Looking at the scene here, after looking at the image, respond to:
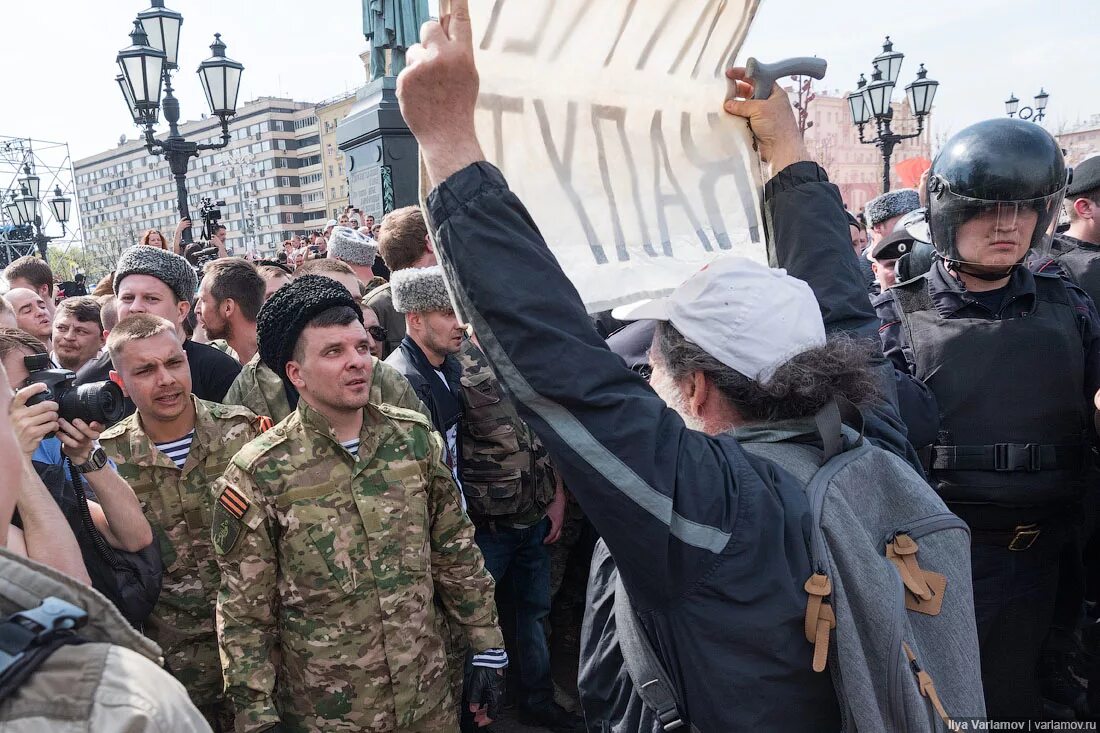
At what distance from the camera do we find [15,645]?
81 cm

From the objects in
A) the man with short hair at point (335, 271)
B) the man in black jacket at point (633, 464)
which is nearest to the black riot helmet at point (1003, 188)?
the man in black jacket at point (633, 464)

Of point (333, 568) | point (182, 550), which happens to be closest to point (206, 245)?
point (182, 550)

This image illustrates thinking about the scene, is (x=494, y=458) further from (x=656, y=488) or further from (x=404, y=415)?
(x=656, y=488)

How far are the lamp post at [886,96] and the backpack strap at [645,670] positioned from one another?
13.8 m

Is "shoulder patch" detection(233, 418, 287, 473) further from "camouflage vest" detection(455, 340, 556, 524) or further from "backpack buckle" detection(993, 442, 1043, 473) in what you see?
"backpack buckle" detection(993, 442, 1043, 473)

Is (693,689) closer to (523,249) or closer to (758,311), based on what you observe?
(758,311)

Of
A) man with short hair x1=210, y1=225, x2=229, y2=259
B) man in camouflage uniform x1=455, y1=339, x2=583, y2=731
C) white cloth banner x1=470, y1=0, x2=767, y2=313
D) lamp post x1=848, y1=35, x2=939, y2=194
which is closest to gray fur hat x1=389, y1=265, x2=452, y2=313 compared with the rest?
man in camouflage uniform x1=455, y1=339, x2=583, y2=731

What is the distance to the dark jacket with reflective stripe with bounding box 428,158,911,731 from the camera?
127 centimetres

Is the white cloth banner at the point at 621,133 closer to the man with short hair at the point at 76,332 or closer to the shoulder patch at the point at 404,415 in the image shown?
the shoulder patch at the point at 404,415

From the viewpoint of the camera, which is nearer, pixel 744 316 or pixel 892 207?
pixel 744 316

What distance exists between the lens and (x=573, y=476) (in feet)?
4.24

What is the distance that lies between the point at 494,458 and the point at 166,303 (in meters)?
1.93

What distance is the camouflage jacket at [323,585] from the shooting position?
248 centimetres

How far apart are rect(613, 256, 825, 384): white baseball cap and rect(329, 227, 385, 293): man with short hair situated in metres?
4.92
